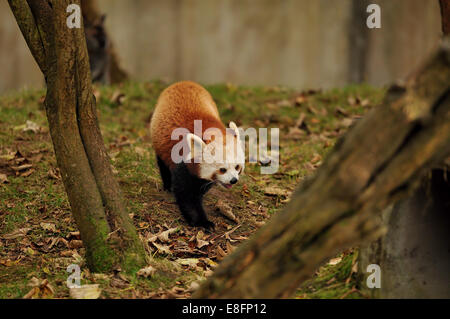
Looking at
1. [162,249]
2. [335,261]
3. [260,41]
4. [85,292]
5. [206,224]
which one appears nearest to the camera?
[85,292]

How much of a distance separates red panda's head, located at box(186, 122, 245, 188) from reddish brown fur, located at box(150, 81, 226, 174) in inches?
3.2

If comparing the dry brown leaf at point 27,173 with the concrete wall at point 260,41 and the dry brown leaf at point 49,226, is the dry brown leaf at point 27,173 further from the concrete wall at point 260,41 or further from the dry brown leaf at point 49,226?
the concrete wall at point 260,41

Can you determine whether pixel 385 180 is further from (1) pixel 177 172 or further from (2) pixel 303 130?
(2) pixel 303 130

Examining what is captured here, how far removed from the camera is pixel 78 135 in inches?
118

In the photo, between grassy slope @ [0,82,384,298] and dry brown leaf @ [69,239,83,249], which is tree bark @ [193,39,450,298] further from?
dry brown leaf @ [69,239,83,249]

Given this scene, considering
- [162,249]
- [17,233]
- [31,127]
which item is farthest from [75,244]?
[31,127]

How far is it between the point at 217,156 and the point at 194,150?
16 cm

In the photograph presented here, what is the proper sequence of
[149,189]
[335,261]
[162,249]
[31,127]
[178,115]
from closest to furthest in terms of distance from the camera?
[335,261] < [162,249] < [178,115] < [149,189] < [31,127]

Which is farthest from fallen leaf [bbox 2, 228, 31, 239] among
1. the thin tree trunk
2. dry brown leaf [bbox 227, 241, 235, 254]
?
the thin tree trunk

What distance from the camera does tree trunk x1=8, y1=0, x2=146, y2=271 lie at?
9.43ft

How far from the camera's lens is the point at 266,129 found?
557cm

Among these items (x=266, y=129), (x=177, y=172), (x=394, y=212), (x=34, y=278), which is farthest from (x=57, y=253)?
(x=266, y=129)

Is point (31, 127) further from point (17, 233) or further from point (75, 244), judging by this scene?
point (75, 244)

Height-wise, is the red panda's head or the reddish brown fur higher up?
the reddish brown fur
